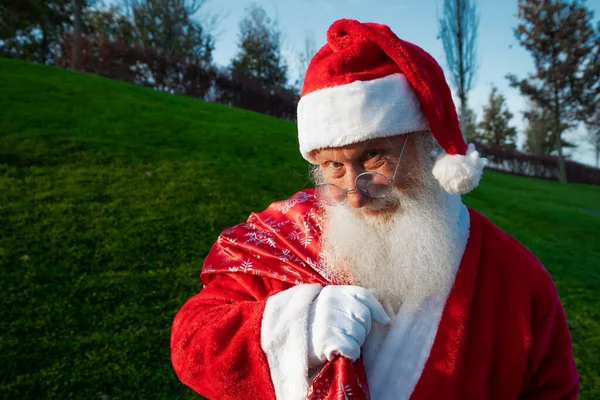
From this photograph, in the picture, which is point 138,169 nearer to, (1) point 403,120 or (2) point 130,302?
(2) point 130,302

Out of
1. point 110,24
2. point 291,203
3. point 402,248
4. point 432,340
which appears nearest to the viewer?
point 432,340

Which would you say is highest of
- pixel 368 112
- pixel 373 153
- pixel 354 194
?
pixel 368 112

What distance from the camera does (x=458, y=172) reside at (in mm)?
1410

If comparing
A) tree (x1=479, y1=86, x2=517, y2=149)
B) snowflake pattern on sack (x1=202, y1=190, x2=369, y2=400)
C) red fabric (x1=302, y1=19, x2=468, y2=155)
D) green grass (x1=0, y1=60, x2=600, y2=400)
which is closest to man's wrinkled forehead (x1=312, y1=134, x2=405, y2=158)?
red fabric (x1=302, y1=19, x2=468, y2=155)

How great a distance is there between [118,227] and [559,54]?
24838mm

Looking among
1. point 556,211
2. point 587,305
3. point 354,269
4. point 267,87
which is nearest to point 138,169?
point 354,269

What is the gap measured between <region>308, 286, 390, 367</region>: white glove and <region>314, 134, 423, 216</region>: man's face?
31cm

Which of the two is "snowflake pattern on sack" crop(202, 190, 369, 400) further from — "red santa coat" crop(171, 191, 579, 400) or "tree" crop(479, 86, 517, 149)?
"tree" crop(479, 86, 517, 149)

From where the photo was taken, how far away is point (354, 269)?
1.55 meters

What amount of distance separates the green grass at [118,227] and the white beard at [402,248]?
2.14 metres

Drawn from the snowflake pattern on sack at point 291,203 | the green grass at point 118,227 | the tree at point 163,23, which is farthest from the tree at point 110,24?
the snowflake pattern on sack at point 291,203

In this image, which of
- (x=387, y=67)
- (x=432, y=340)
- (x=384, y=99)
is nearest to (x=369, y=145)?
(x=384, y=99)

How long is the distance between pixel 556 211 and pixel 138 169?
9.44 m

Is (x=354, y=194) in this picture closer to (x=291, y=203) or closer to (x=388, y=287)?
(x=388, y=287)
